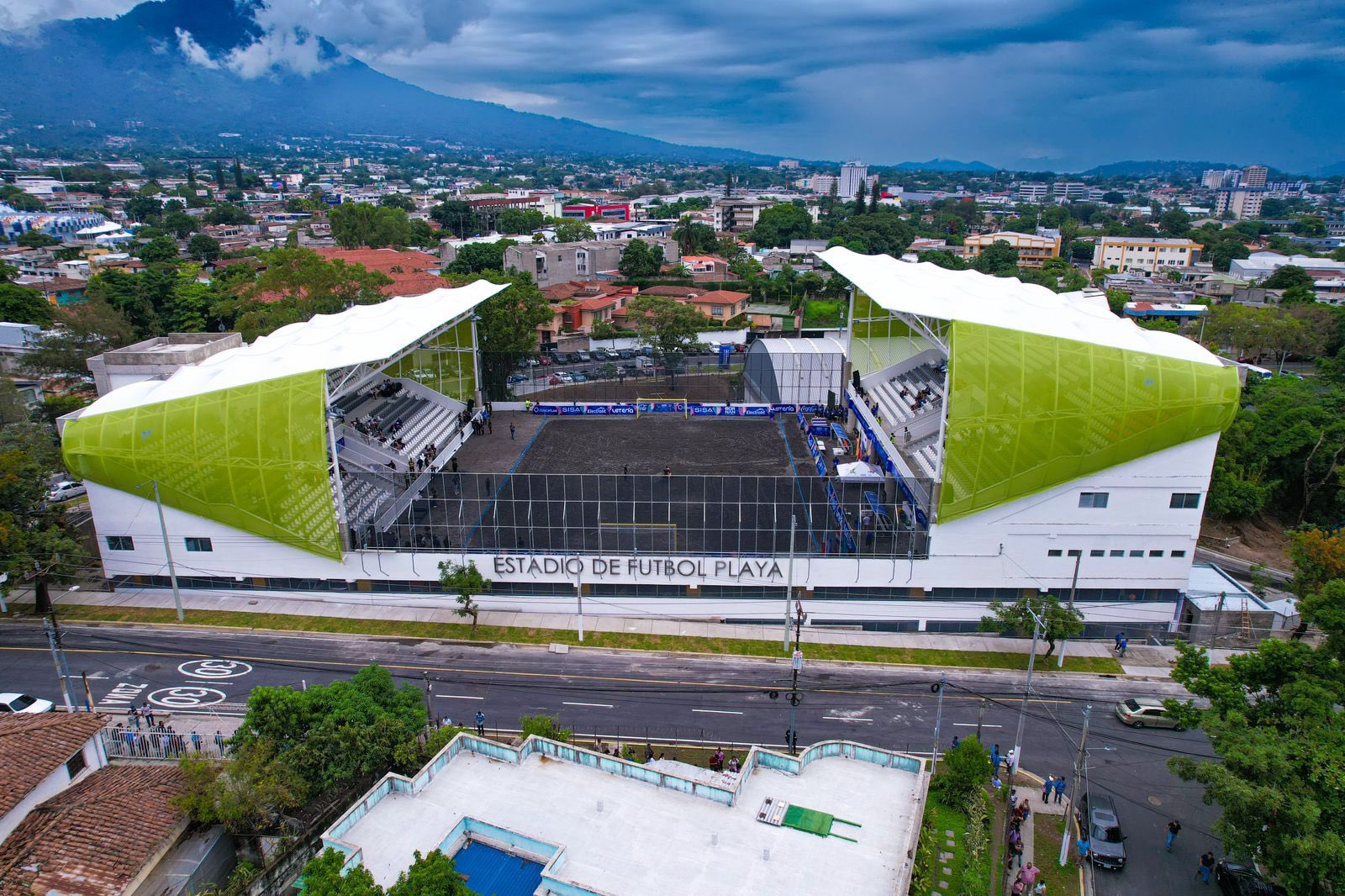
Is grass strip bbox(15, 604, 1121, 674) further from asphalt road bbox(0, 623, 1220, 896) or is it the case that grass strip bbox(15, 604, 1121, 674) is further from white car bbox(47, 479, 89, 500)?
white car bbox(47, 479, 89, 500)

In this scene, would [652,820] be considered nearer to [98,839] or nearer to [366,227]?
[98,839]

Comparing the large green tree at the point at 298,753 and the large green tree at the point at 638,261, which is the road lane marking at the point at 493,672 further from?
the large green tree at the point at 638,261

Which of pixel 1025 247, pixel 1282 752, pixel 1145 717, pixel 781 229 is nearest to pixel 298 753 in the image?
pixel 1282 752

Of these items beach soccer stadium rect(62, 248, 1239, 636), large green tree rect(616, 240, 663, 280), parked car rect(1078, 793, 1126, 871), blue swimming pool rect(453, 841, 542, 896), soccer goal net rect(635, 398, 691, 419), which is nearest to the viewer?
blue swimming pool rect(453, 841, 542, 896)

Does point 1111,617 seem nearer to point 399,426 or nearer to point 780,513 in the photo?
point 780,513

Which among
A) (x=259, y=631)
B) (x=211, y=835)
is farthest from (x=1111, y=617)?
(x=259, y=631)

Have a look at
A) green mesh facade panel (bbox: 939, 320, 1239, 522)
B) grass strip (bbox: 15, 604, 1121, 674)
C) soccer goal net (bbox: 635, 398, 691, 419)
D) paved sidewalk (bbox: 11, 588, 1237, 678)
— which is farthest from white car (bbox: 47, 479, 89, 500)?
green mesh facade panel (bbox: 939, 320, 1239, 522)
